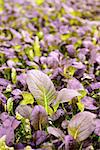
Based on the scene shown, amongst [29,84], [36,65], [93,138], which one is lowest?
[93,138]

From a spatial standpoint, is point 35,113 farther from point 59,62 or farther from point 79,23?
point 79,23

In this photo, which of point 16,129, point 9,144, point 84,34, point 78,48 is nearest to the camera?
point 9,144

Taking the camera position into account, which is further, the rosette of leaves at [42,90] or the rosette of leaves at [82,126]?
the rosette of leaves at [42,90]

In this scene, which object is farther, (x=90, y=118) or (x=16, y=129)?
(x=16, y=129)

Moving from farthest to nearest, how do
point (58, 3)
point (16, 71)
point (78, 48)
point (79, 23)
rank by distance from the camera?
point (58, 3), point (79, 23), point (78, 48), point (16, 71)

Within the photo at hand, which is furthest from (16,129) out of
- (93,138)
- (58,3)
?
(58,3)

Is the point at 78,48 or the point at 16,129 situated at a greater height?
the point at 78,48

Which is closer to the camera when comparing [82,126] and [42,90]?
[82,126]

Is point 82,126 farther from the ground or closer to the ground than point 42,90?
closer to the ground

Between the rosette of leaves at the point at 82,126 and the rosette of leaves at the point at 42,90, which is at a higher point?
the rosette of leaves at the point at 42,90

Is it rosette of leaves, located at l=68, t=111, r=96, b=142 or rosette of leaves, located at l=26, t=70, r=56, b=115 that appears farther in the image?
rosette of leaves, located at l=26, t=70, r=56, b=115

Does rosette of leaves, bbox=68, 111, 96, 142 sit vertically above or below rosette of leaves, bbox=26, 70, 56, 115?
below
